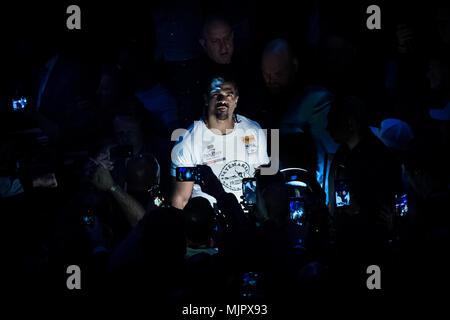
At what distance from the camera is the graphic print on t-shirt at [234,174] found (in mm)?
4672

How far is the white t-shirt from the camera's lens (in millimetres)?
4688

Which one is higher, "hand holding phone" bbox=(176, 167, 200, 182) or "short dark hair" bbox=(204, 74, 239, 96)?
"short dark hair" bbox=(204, 74, 239, 96)

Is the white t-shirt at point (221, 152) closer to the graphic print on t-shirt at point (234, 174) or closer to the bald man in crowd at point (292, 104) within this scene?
the graphic print on t-shirt at point (234, 174)

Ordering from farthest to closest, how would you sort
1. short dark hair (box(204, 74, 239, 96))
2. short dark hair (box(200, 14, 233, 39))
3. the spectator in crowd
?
short dark hair (box(200, 14, 233, 39)) → short dark hair (box(204, 74, 239, 96)) → the spectator in crowd

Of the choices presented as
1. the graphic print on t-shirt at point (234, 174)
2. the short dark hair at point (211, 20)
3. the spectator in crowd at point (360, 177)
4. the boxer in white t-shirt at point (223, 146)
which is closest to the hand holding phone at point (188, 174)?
the boxer in white t-shirt at point (223, 146)

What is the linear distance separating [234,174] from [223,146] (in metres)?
0.35

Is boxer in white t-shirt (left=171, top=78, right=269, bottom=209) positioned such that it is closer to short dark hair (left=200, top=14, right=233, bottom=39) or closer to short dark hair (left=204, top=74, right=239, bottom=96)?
short dark hair (left=204, top=74, right=239, bottom=96)

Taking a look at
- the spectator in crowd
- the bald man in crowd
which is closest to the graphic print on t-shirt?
the bald man in crowd

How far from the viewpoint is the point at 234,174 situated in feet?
15.4

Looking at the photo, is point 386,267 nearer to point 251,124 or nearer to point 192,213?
point 192,213

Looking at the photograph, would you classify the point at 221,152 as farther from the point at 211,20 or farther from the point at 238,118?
the point at 211,20

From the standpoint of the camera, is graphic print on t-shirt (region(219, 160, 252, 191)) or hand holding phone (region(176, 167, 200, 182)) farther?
graphic print on t-shirt (region(219, 160, 252, 191))

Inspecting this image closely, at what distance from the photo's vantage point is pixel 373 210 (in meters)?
4.29

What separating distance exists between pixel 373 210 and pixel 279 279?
209 centimetres
